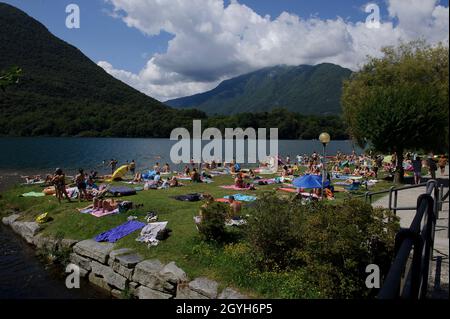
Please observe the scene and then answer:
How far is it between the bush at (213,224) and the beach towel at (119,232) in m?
3.34

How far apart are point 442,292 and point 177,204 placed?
45.1ft

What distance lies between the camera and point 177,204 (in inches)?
696

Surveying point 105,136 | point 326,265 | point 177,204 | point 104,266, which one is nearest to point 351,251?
A: point 326,265

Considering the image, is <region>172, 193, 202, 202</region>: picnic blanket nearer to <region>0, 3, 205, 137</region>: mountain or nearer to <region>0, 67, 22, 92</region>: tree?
<region>0, 67, 22, 92</region>: tree

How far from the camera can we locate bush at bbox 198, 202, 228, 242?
1195cm

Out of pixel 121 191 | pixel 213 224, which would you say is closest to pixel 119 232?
pixel 213 224

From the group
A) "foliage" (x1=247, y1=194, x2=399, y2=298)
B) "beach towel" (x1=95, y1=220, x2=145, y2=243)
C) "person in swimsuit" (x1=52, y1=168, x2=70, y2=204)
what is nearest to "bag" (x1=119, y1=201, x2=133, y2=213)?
"beach towel" (x1=95, y1=220, x2=145, y2=243)

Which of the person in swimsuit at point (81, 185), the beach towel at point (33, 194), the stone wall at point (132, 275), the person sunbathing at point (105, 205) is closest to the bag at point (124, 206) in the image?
the person sunbathing at point (105, 205)

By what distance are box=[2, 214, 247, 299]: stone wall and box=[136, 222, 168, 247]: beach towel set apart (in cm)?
71

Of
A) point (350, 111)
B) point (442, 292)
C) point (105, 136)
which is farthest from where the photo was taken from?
point (105, 136)

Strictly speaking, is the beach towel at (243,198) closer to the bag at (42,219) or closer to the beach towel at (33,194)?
the bag at (42,219)

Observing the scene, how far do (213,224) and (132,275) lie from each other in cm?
301
